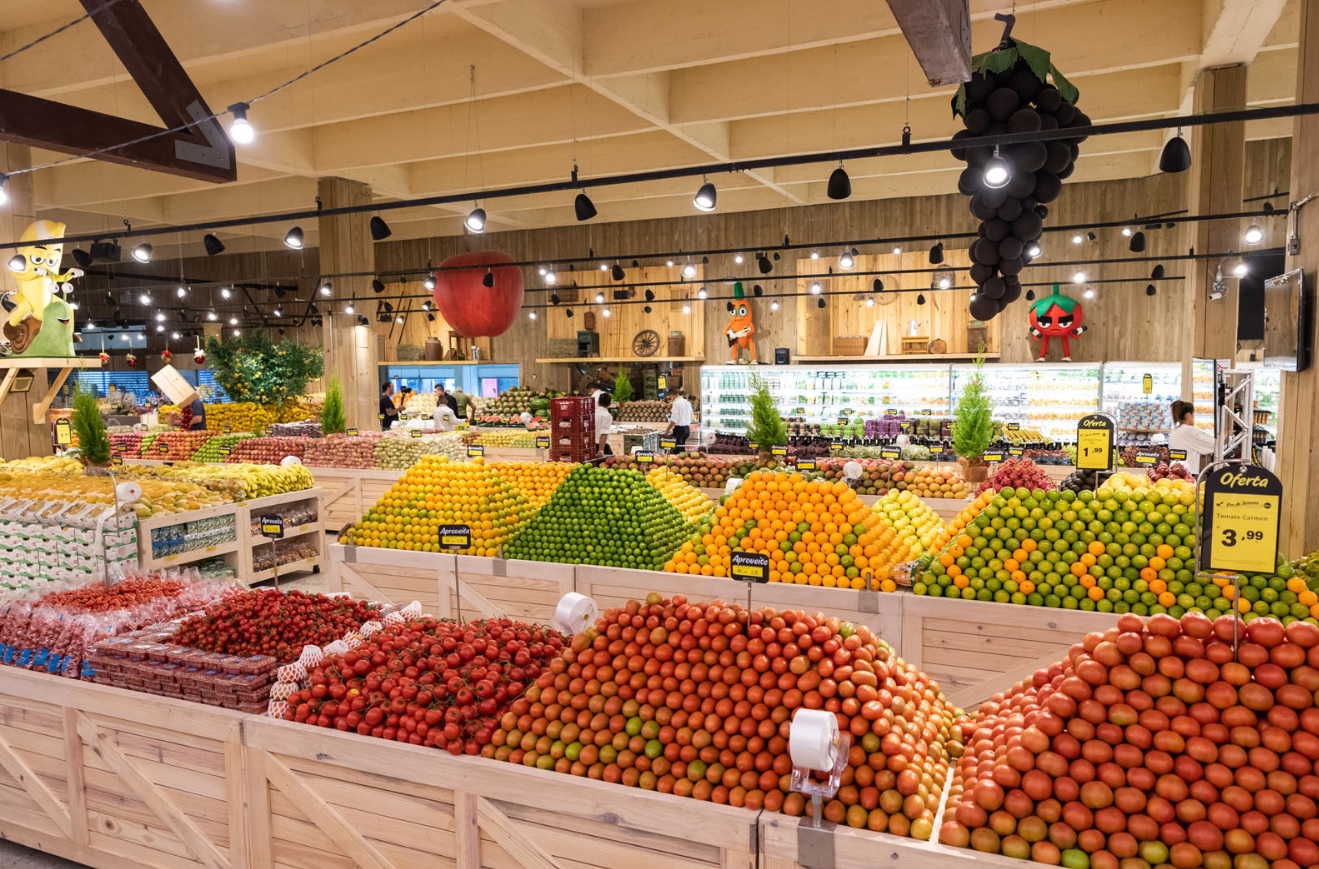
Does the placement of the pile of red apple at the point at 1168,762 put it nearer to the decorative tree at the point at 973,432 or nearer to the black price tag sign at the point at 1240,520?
the black price tag sign at the point at 1240,520

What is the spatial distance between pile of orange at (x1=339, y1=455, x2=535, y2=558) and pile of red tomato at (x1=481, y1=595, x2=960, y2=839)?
2965 millimetres

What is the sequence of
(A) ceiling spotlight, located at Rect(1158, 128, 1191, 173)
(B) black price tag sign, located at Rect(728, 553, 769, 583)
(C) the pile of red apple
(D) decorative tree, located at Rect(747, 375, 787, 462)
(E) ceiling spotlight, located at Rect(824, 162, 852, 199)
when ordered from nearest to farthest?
(C) the pile of red apple → (B) black price tag sign, located at Rect(728, 553, 769, 583) → (A) ceiling spotlight, located at Rect(1158, 128, 1191, 173) → (E) ceiling spotlight, located at Rect(824, 162, 852, 199) → (D) decorative tree, located at Rect(747, 375, 787, 462)

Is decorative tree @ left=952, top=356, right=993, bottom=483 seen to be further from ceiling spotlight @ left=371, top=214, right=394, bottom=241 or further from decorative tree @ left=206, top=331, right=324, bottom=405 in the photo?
decorative tree @ left=206, top=331, right=324, bottom=405

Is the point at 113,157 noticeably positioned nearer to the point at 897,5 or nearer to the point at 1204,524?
the point at 897,5

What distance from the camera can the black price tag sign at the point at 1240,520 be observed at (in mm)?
2334

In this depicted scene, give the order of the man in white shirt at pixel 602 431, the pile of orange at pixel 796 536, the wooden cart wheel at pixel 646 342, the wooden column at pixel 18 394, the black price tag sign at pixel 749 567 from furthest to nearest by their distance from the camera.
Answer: the wooden cart wheel at pixel 646 342
the man in white shirt at pixel 602 431
the wooden column at pixel 18 394
the pile of orange at pixel 796 536
the black price tag sign at pixel 749 567

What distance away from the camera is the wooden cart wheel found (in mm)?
17344

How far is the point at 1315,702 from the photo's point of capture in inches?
83.7

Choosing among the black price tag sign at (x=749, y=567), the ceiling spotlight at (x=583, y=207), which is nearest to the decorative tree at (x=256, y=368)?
the ceiling spotlight at (x=583, y=207)

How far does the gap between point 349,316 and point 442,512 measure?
7793 millimetres

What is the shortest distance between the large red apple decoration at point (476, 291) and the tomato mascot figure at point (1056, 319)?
35.6ft

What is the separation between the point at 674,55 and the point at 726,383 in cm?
813

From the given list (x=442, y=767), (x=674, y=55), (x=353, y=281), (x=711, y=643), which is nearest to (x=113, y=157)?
(x=442, y=767)

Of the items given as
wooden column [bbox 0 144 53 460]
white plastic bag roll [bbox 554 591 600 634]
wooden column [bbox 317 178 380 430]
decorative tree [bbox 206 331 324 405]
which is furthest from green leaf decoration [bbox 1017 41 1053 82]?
decorative tree [bbox 206 331 324 405]
